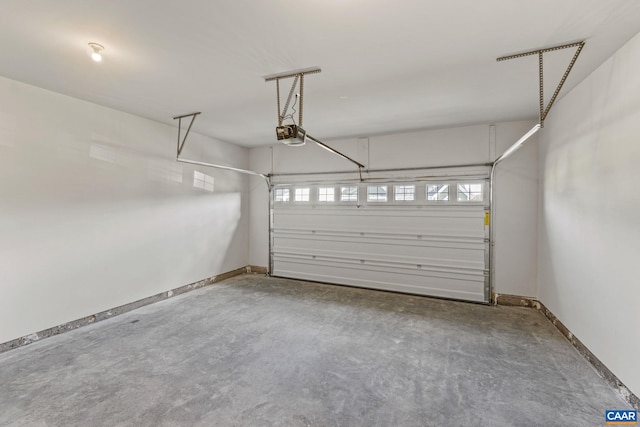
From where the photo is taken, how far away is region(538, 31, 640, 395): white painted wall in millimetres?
2143

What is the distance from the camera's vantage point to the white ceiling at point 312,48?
183 cm

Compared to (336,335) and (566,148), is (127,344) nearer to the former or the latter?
(336,335)

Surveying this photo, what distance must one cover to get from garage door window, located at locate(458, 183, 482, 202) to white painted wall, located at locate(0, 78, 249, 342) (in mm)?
4497

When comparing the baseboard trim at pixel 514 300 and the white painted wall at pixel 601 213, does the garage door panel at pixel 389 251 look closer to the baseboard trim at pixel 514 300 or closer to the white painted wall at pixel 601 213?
the baseboard trim at pixel 514 300

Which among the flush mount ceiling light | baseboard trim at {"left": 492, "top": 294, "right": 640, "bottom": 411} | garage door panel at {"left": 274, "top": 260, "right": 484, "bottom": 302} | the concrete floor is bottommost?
the concrete floor

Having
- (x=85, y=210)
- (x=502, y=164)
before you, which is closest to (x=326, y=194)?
(x=502, y=164)

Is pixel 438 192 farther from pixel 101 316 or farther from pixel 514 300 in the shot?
pixel 101 316

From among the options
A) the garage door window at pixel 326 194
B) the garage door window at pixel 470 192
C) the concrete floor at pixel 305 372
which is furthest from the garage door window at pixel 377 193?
the concrete floor at pixel 305 372

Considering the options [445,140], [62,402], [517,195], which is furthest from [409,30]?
[62,402]

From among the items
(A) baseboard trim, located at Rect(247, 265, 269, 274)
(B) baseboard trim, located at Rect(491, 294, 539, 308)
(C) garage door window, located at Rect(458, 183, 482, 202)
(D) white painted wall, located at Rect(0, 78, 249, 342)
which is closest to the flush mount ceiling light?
(D) white painted wall, located at Rect(0, 78, 249, 342)

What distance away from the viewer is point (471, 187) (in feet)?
15.0

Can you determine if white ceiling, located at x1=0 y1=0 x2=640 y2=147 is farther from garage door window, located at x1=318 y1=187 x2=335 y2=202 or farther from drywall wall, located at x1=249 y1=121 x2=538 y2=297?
garage door window, located at x1=318 y1=187 x2=335 y2=202

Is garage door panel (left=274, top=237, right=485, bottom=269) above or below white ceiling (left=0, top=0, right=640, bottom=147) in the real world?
below

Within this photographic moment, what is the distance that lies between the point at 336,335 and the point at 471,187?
3.18 metres
